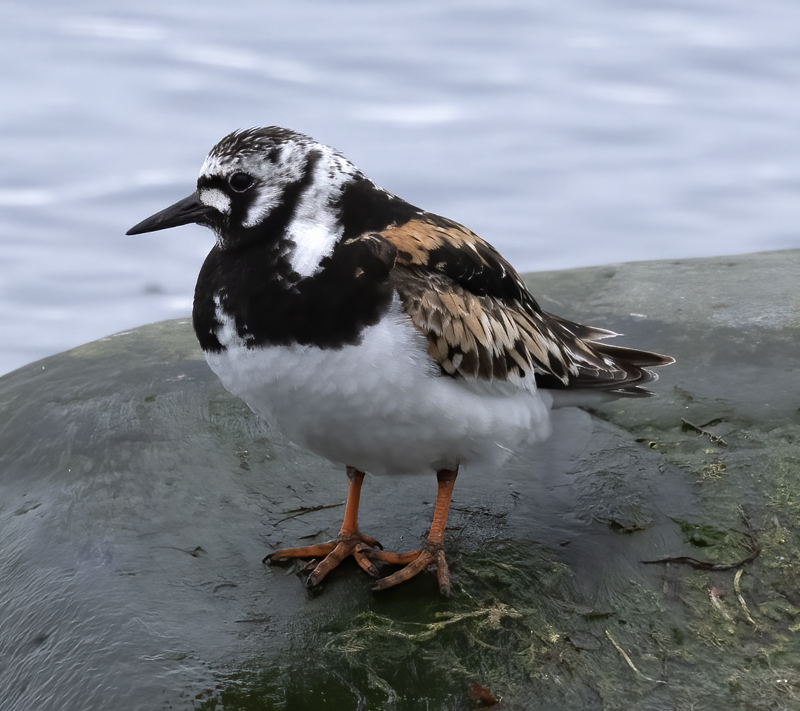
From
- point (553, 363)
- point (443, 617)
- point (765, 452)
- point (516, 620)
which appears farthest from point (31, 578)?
point (765, 452)

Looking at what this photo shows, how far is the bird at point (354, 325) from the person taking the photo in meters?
3.78

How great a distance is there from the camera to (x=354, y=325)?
3744mm

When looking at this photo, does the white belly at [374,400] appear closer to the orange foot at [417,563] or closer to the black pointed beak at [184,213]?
the orange foot at [417,563]

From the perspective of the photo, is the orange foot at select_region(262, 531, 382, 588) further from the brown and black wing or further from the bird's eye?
the bird's eye

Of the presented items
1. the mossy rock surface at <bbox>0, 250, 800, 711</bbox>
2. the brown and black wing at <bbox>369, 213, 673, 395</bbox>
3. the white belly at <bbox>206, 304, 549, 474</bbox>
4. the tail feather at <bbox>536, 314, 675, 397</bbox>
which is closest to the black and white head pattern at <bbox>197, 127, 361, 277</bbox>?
the brown and black wing at <bbox>369, 213, 673, 395</bbox>

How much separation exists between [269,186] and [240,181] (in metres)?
0.13

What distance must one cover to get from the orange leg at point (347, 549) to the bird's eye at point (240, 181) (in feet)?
4.86

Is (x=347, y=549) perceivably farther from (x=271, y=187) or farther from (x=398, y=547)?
(x=271, y=187)

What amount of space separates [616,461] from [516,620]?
4.96 ft

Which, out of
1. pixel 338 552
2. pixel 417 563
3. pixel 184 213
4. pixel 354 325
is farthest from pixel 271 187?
pixel 417 563

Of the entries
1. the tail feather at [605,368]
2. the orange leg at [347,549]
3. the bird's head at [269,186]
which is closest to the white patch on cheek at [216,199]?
the bird's head at [269,186]

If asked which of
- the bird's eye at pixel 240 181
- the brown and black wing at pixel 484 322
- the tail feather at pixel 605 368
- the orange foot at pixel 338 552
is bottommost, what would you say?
the orange foot at pixel 338 552

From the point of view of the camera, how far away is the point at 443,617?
3967mm

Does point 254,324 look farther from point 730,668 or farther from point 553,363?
point 730,668
